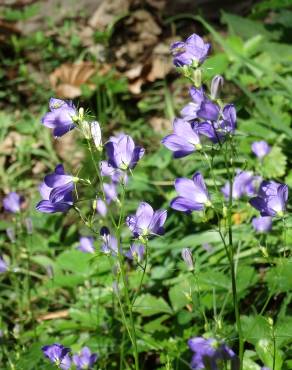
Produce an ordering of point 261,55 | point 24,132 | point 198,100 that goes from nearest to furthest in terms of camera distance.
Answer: point 198,100, point 261,55, point 24,132

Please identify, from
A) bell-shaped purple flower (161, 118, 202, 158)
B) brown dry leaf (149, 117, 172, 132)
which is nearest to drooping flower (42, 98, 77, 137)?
bell-shaped purple flower (161, 118, 202, 158)

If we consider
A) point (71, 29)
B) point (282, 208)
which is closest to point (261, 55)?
point (71, 29)

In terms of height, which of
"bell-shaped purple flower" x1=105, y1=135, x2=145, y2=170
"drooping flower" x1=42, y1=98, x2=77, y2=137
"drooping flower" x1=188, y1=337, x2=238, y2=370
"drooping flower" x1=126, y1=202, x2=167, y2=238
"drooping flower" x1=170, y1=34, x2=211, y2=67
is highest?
"drooping flower" x1=170, y1=34, x2=211, y2=67

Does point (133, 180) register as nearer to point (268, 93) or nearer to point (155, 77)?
point (268, 93)

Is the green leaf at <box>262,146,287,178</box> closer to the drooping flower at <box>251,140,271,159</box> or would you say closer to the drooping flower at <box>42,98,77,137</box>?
the drooping flower at <box>251,140,271,159</box>

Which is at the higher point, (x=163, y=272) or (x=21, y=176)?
(x=163, y=272)

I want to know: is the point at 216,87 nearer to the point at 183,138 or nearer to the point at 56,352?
the point at 183,138
